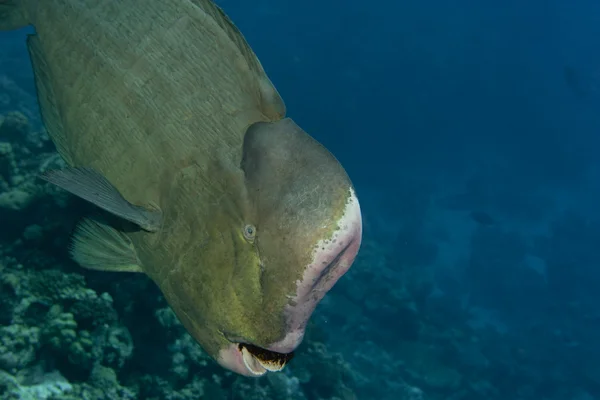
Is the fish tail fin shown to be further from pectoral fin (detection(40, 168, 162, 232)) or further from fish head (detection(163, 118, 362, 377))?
fish head (detection(163, 118, 362, 377))

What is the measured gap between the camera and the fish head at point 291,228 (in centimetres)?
114

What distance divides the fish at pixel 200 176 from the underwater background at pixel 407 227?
9.37 feet

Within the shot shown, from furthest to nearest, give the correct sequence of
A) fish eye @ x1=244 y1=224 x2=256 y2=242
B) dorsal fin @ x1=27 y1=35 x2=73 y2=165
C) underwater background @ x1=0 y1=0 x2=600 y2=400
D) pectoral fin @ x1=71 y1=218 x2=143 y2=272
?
underwater background @ x1=0 y1=0 x2=600 y2=400, dorsal fin @ x1=27 y1=35 x2=73 y2=165, pectoral fin @ x1=71 y1=218 x2=143 y2=272, fish eye @ x1=244 y1=224 x2=256 y2=242

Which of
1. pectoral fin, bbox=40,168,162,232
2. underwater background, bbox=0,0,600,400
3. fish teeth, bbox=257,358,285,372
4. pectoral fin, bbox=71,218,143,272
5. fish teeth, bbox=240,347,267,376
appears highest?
pectoral fin, bbox=40,168,162,232

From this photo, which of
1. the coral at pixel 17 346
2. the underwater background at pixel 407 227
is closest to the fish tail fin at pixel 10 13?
the underwater background at pixel 407 227

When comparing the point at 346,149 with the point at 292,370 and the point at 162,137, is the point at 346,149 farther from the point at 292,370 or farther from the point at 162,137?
the point at 162,137

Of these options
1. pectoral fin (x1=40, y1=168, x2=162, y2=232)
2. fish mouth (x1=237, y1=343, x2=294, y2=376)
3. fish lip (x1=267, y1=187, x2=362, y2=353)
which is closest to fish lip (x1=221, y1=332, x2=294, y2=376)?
fish mouth (x1=237, y1=343, x2=294, y2=376)

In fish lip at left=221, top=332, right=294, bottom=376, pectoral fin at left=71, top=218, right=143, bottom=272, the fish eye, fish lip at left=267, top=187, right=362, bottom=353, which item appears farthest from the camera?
pectoral fin at left=71, top=218, right=143, bottom=272

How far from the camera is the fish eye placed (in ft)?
4.19

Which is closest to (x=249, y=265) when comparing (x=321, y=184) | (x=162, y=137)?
(x=321, y=184)

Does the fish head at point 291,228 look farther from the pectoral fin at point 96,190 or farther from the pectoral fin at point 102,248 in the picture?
the pectoral fin at point 102,248

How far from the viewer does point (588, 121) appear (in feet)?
156

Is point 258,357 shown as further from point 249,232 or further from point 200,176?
point 200,176

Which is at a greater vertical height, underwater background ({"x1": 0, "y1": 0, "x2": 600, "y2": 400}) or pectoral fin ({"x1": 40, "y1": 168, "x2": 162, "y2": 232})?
pectoral fin ({"x1": 40, "y1": 168, "x2": 162, "y2": 232})
